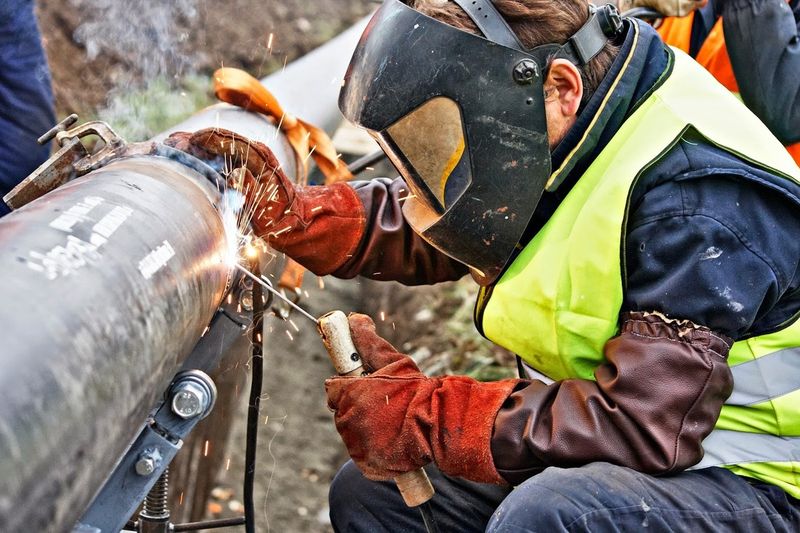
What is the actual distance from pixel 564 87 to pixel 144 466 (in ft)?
3.94

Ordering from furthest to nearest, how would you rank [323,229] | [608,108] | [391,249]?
[391,249], [323,229], [608,108]

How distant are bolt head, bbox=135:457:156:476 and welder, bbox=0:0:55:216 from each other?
6.16 feet

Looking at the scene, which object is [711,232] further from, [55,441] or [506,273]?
[55,441]

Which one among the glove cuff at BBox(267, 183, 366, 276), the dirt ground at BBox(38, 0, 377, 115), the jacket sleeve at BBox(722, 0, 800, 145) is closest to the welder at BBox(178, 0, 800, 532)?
the glove cuff at BBox(267, 183, 366, 276)

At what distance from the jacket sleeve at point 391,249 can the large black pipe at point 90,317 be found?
0.72 m

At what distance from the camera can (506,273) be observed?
2.33 meters

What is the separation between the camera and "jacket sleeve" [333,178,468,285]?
275 centimetres

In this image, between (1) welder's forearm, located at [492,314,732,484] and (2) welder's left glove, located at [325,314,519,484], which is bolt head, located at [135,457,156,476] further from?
(1) welder's forearm, located at [492,314,732,484]

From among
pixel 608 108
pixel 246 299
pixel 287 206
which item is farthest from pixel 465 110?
pixel 246 299

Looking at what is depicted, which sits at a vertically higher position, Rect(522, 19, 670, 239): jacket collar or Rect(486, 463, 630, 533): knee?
Rect(522, 19, 670, 239): jacket collar

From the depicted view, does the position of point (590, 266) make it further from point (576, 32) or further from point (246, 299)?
point (246, 299)

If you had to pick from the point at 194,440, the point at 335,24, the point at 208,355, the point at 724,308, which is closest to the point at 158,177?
the point at 208,355

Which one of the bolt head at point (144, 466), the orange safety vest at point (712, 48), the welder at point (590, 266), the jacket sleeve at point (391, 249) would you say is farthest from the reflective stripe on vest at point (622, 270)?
the orange safety vest at point (712, 48)

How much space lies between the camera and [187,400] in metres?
1.87
